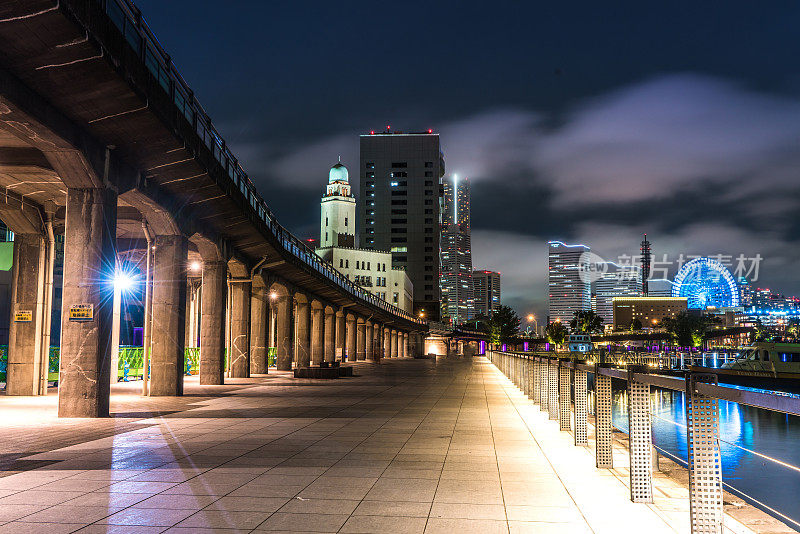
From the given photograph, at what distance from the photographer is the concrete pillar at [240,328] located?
3456 cm

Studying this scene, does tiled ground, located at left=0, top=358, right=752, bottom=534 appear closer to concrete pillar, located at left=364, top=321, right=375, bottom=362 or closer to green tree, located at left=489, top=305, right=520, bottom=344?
concrete pillar, located at left=364, top=321, right=375, bottom=362

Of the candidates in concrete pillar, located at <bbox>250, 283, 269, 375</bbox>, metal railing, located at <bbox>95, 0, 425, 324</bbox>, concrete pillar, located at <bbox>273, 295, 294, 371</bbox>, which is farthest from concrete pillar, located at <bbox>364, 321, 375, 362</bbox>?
metal railing, located at <bbox>95, 0, 425, 324</bbox>

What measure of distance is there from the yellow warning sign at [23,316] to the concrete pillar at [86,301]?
6415mm

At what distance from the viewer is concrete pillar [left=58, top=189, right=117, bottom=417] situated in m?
16.8

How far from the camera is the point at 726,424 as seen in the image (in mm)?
30000

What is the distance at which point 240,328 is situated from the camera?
34531 mm

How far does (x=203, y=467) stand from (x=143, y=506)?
2435 millimetres

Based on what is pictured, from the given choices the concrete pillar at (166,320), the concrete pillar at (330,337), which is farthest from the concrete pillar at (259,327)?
the concrete pillar at (330,337)

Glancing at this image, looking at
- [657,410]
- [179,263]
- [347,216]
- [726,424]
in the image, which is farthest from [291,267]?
[347,216]

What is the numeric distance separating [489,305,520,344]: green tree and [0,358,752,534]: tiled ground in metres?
141

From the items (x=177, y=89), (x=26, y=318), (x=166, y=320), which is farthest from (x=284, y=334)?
(x=177, y=89)

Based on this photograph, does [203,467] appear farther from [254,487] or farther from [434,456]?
[434,456]

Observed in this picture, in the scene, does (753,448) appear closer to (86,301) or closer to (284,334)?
(86,301)

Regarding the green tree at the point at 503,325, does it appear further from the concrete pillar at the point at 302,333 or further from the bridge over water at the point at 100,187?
the bridge over water at the point at 100,187
